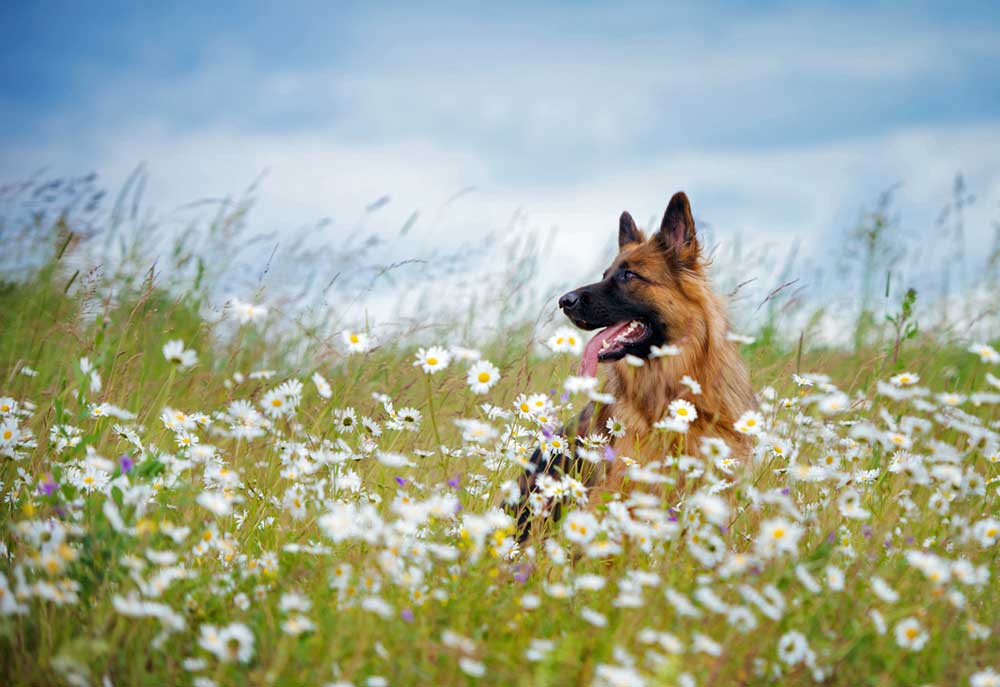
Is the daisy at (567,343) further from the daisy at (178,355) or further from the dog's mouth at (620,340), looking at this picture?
the dog's mouth at (620,340)

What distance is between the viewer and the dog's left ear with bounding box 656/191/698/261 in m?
4.48

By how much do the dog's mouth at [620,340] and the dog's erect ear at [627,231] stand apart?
0.73m

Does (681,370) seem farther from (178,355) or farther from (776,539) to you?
(178,355)

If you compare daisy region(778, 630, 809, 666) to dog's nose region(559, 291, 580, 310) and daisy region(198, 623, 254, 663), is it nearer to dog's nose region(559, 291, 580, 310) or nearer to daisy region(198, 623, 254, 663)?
daisy region(198, 623, 254, 663)

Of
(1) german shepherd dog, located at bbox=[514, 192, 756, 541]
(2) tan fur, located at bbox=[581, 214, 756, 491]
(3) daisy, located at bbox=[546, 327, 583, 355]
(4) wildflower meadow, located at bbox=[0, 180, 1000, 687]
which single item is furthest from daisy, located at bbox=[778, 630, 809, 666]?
(1) german shepherd dog, located at bbox=[514, 192, 756, 541]

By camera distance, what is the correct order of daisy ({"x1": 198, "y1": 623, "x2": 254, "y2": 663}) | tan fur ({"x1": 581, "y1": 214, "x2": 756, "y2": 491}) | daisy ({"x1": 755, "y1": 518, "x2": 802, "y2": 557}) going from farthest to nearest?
1. tan fur ({"x1": 581, "y1": 214, "x2": 756, "y2": 491})
2. daisy ({"x1": 755, "y1": 518, "x2": 802, "y2": 557})
3. daisy ({"x1": 198, "y1": 623, "x2": 254, "y2": 663})

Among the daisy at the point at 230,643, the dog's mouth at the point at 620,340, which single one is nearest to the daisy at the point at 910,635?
the daisy at the point at 230,643

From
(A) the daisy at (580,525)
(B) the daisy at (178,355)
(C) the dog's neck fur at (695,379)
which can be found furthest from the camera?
(C) the dog's neck fur at (695,379)

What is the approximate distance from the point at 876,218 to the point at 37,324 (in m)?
6.20

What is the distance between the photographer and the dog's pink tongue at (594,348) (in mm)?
4141

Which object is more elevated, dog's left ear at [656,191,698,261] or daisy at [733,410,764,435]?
dog's left ear at [656,191,698,261]

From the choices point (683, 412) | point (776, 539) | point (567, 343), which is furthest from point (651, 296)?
point (776, 539)

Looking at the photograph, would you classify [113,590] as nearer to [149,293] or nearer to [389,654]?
[389,654]

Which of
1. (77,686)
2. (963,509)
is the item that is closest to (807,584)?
(963,509)
